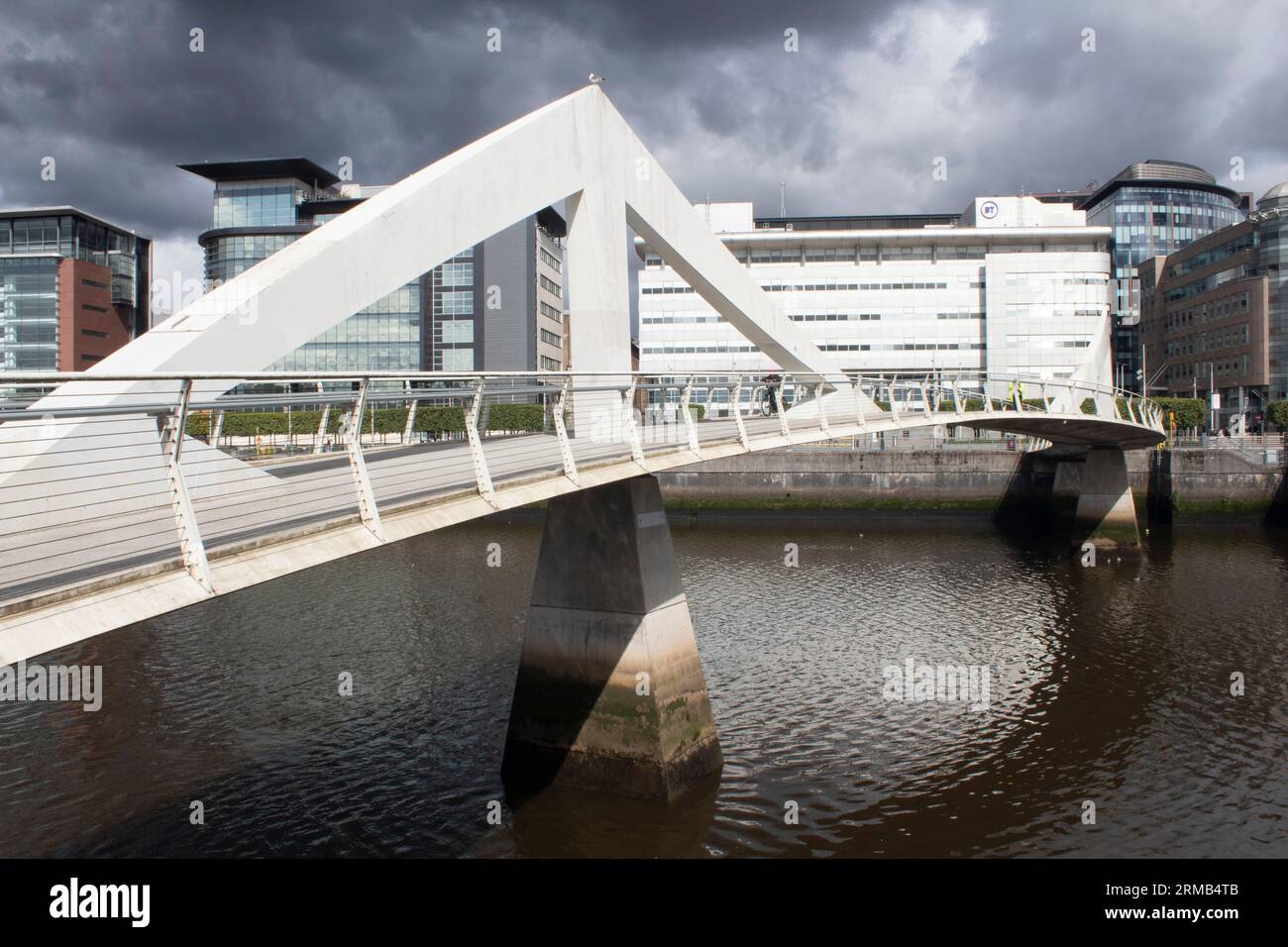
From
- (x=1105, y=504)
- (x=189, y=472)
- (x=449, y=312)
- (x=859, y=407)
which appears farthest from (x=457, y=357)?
(x=189, y=472)

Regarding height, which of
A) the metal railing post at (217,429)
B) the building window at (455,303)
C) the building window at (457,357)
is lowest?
the metal railing post at (217,429)

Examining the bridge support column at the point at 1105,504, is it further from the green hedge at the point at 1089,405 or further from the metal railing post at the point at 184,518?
the metal railing post at the point at 184,518

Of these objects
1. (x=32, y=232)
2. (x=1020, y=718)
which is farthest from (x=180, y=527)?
(x=32, y=232)

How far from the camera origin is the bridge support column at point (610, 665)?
1166cm

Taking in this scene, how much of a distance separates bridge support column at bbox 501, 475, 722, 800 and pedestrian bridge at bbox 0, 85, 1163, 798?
0.03 meters

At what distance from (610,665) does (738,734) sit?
308cm

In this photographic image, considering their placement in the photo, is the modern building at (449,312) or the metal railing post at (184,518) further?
the modern building at (449,312)

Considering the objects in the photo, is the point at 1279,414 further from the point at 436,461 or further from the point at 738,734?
the point at 436,461

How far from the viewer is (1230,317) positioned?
72.3 m

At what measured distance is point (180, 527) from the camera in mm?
5852

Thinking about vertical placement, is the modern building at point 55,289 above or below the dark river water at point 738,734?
above

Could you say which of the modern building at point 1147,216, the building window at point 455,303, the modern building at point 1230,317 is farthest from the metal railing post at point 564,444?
the modern building at point 1147,216

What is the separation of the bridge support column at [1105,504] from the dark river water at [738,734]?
23.6 ft
